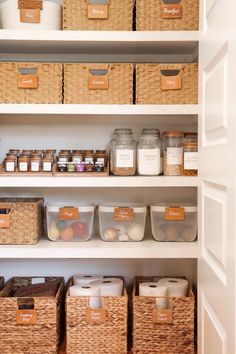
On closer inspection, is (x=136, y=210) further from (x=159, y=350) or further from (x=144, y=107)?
(x=159, y=350)

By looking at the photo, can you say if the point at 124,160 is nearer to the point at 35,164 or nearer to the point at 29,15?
the point at 35,164

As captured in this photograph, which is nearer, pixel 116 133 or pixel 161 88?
pixel 161 88

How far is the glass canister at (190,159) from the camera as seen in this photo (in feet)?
7.22

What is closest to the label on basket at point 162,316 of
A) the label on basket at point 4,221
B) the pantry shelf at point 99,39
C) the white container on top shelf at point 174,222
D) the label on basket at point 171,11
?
the white container on top shelf at point 174,222

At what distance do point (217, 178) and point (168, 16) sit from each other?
121cm

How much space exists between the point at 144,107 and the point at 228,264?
3.89 feet

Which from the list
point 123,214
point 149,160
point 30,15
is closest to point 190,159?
point 149,160

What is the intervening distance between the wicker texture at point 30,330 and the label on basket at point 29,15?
131cm

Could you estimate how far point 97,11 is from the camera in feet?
6.96

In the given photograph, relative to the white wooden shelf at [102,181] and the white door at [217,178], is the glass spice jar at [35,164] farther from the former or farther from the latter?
the white door at [217,178]

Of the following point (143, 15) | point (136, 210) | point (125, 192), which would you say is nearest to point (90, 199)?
point (125, 192)

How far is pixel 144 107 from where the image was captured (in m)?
2.12

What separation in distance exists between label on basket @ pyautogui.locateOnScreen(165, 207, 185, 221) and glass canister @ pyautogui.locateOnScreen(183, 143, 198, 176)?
19cm

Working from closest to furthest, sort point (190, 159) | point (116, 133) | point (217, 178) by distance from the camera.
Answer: point (217, 178), point (190, 159), point (116, 133)
